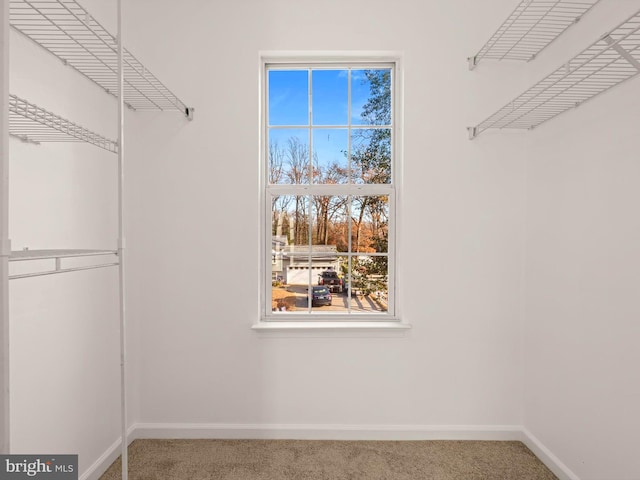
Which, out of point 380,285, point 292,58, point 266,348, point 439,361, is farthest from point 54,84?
point 439,361

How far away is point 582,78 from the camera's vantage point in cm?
159

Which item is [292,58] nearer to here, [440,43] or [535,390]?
[440,43]

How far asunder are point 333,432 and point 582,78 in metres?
2.23

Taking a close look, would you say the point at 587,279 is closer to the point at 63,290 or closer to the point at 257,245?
the point at 257,245

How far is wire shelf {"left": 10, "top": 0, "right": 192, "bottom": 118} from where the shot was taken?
1452 millimetres

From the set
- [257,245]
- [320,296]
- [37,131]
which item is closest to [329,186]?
[257,245]

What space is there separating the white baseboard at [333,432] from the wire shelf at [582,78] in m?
1.80

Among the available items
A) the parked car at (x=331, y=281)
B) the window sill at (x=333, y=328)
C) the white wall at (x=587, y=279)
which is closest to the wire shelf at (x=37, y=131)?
the window sill at (x=333, y=328)

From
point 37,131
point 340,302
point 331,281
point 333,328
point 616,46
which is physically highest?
point 616,46

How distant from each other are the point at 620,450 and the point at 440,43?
224cm

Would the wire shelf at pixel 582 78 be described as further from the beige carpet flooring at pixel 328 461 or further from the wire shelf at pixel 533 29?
the beige carpet flooring at pixel 328 461

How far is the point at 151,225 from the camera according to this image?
7.72 feet

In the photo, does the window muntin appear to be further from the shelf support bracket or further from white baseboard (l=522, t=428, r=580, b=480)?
the shelf support bracket

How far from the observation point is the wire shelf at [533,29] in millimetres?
1865
